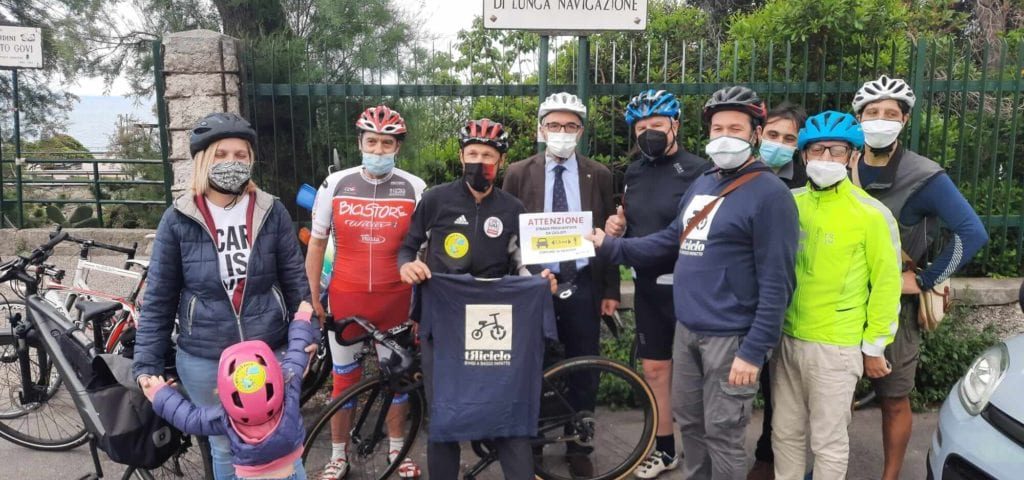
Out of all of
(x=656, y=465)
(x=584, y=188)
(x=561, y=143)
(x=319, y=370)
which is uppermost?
(x=561, y=143)

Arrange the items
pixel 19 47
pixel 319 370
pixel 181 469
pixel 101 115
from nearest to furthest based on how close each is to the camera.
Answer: pixel 181 469, pixel 319 370, pixel 19 47, pixel 101 115

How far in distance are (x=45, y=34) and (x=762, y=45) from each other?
10538 millimetres

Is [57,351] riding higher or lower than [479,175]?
lower

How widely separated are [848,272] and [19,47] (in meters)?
9.97

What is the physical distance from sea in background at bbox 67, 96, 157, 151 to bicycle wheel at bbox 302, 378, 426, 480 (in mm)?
6090

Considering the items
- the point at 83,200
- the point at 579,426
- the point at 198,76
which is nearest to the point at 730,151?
the point at 579,426

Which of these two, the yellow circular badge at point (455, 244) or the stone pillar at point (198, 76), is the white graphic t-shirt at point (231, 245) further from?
the stone pillar at point (198, 76)

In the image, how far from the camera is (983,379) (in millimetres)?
3254

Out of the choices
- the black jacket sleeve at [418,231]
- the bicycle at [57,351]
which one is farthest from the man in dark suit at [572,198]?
the bicycle at [57,351]

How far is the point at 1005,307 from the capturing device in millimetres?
5387

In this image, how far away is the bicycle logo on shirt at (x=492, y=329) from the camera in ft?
11.3

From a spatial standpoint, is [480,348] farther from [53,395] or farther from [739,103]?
[53,395]

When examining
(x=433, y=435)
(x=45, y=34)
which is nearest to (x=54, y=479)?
(x=433, y=435)

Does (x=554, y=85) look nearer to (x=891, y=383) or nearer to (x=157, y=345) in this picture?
(x=891, y=383)
